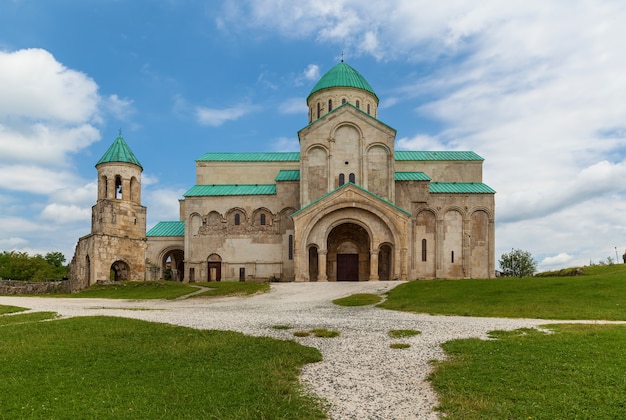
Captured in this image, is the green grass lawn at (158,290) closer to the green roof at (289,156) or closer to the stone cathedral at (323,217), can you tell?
the stone cathedral at (323,217)

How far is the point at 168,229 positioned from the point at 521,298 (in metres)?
36.8

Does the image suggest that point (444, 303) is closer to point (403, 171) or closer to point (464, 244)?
point (464, 244)

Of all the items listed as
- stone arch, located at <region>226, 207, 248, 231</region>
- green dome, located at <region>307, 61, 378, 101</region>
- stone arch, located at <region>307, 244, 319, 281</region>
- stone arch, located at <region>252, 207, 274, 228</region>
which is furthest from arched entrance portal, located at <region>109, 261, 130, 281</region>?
green dome, located at <region>307, 61, 378, 101</region>

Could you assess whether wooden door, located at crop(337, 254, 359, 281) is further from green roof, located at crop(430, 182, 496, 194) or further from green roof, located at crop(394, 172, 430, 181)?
green roof, located at crop(430, 182, 496, 194)

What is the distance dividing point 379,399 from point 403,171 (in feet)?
135

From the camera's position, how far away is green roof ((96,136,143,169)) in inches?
1714

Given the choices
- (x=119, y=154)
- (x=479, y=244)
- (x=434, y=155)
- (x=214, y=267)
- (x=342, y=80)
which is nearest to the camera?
(x=119, y=154)

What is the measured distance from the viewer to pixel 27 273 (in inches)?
2633

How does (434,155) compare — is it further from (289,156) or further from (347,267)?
(347,267)

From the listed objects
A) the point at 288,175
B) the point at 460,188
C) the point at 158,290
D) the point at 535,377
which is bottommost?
the point at 158,290

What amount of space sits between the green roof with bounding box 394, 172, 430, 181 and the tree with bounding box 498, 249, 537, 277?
31.9m

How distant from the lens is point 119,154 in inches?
1725

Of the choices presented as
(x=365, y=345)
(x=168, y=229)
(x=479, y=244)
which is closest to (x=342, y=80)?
(x=479, y=244)

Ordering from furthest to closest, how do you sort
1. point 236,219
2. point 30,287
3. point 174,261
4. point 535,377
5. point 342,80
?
1. point 174,261
2. point 342,80
3. point 236,219
4. point 30,287
5. point 535,377
